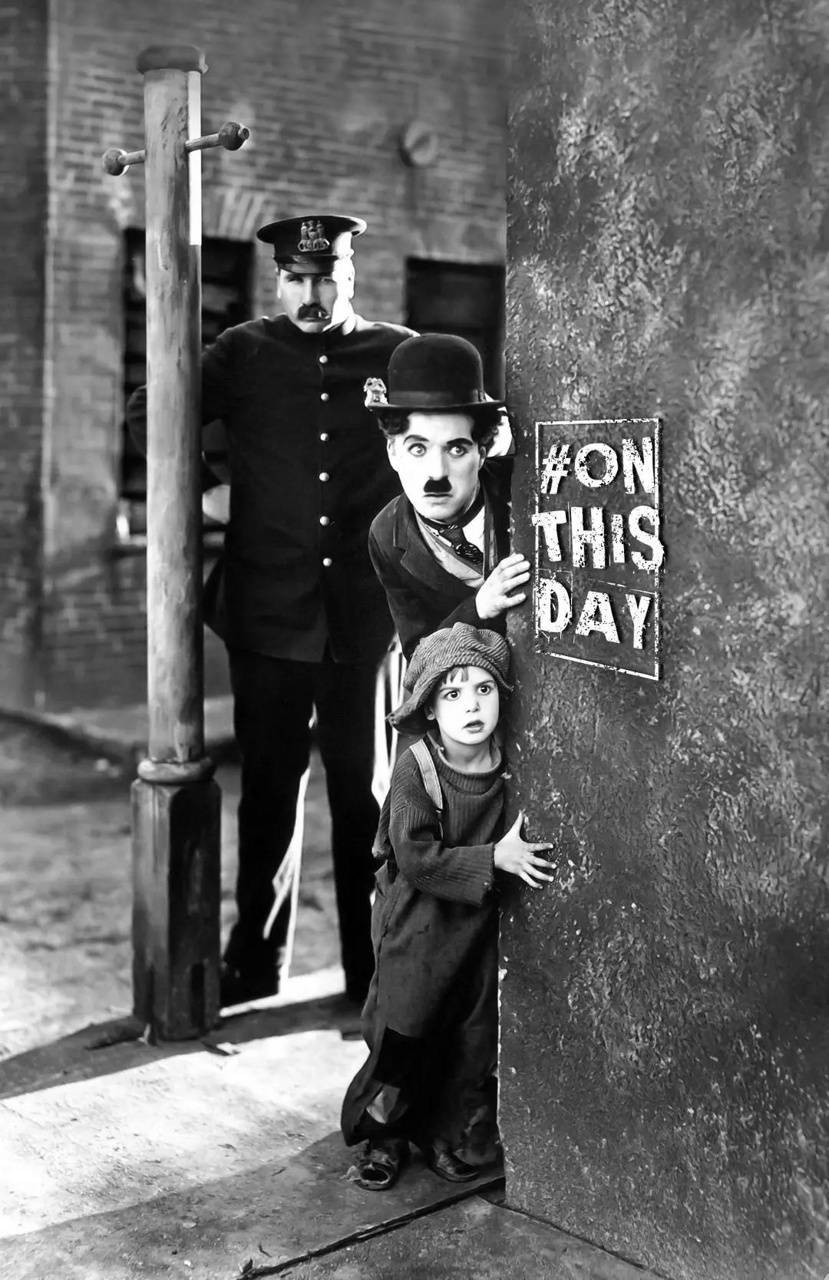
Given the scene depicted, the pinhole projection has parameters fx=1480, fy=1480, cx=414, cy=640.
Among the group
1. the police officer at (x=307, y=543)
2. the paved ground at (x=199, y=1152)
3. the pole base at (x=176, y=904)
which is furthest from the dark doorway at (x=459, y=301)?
the pole base at (x=176, y=904)

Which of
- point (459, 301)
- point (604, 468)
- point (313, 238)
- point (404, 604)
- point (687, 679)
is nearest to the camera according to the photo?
point (687, 679)

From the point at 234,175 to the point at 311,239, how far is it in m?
5.25

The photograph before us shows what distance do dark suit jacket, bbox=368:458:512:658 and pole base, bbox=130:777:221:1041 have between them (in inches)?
35.8

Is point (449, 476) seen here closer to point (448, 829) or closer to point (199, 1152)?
point (448, 829)

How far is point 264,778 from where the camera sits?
4.18 m

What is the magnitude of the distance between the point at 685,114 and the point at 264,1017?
2.66 metres

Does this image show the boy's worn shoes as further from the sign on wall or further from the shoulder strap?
the sign on wall

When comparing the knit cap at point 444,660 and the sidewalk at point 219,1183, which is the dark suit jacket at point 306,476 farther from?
the sidewalk at point 219,1183

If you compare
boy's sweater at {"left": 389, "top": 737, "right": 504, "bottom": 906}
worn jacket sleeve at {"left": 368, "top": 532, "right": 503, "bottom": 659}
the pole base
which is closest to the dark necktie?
worn jacket sleeve at {"left": 368, "top": 532, "right": 503, "bottom": 659}

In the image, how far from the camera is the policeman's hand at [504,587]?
9.77ft

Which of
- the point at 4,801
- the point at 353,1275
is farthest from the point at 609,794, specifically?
the point at 4,801

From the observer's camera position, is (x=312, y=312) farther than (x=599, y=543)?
Yes

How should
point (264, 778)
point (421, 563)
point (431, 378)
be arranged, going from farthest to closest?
point (264, 778)
point (421, 563)
point (431, 378)

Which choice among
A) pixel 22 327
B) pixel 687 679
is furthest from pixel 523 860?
pixel 22 327
